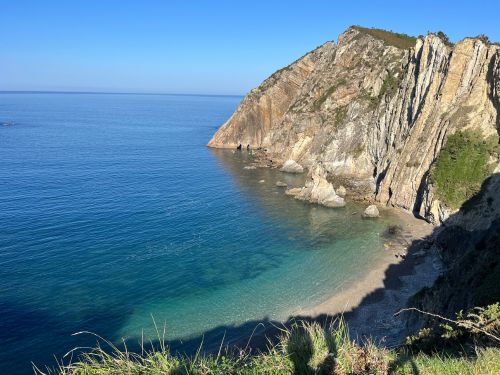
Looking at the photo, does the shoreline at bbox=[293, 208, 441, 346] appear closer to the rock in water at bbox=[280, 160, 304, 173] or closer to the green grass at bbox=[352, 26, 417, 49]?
the rock in water at bbox=[280, 160, 304, 173]

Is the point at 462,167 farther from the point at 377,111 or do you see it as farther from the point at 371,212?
the point at 377,111

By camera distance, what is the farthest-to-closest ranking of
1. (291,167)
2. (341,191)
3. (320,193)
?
(291,167) < (341,191) < (320,193)

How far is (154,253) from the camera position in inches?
1684

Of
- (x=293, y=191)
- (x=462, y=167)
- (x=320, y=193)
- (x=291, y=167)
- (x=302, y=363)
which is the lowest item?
(x=293, y=191)

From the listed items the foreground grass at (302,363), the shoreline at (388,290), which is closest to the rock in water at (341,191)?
the shoreline at (388,290)

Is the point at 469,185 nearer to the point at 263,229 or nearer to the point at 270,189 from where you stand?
the point at 263,229

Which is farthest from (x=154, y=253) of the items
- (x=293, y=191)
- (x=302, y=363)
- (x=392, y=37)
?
(x=392, y=37)

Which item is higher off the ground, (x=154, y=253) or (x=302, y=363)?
(x=302, y=363)

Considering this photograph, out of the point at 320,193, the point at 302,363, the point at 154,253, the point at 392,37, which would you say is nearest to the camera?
the point at 302,363

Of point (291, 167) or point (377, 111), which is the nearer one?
point (377, 111)

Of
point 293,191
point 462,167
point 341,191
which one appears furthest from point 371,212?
point 293,191

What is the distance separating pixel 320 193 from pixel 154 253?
1108 inches

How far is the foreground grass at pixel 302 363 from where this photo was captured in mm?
6934

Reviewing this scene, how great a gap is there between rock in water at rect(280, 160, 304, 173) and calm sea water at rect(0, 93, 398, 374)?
129 inches
